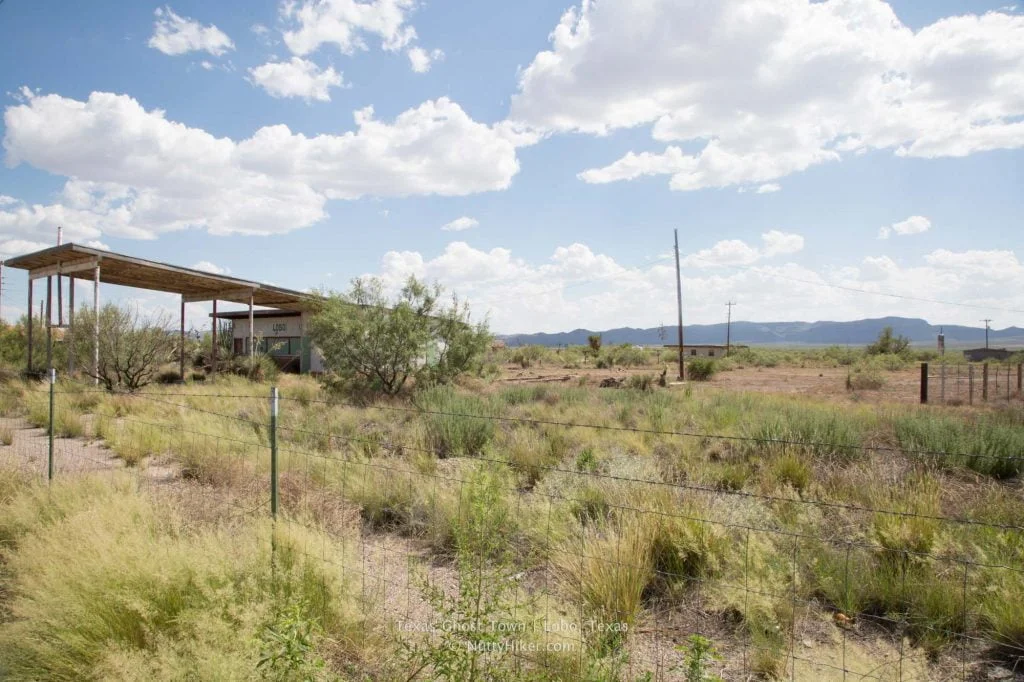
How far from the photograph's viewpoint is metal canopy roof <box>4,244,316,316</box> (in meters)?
18.0

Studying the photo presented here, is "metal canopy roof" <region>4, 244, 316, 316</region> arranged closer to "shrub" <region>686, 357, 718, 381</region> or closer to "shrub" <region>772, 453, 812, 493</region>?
"shrub" <region>772, 453, 812, 493</region>

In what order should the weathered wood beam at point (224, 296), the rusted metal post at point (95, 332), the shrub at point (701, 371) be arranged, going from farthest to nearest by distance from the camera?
the shrub at point (701, 371), the weathered wood beam at point (224, 296), the rusted metal post at point (95, 332)

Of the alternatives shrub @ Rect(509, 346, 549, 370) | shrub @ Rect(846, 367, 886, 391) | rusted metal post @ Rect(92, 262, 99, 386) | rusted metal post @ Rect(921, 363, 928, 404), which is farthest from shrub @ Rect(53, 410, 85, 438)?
shrub @ Rect(509, 346, 549, 370)

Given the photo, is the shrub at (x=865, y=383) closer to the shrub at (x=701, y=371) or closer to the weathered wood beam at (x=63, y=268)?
the shrub at (x=701, y=371)

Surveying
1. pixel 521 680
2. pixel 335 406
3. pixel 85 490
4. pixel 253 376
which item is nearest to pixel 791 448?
pixel 521 680

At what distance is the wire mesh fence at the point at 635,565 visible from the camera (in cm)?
332

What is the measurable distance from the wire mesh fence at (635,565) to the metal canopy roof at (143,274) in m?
12.3

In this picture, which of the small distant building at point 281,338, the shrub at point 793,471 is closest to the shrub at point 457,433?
the shrub at point 793,471

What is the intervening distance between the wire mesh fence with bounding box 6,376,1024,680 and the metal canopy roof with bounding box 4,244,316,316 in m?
12.3

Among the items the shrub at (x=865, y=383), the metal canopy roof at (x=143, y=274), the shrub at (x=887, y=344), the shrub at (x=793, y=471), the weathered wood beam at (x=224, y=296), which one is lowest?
the shrub at (x=865, y=383)

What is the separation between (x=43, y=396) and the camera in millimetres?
14078

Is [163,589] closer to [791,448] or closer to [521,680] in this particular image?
[521,680]

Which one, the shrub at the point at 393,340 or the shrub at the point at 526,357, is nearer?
the shrub at the point at 393,340

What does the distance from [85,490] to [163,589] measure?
9.28 feet
